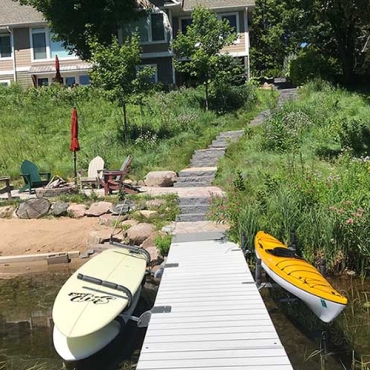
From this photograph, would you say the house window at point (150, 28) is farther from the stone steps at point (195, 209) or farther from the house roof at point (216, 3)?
the stone steps at point (195, 209)

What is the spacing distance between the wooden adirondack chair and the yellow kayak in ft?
21.9

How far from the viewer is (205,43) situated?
19.6 m

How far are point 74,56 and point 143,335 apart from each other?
25387mm

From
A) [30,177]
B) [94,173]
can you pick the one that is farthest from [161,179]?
[30,177]

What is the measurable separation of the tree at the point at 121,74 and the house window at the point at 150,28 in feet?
36.2

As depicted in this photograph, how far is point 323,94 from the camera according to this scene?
62.4 feet

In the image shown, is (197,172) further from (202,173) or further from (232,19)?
(232,19)

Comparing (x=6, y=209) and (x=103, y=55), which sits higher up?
(x=103, y=55)

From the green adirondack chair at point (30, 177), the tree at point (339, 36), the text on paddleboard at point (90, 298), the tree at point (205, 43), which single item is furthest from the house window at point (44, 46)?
the text on paddleboard at point (90, 298)

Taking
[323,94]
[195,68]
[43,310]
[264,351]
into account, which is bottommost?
[43,310]

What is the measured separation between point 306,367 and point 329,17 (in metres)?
18.6

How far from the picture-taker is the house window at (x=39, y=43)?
2953 cm

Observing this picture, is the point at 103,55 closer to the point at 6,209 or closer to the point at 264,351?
the point at 6,209

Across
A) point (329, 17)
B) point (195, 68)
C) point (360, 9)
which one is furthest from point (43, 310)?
point (329, 17)
